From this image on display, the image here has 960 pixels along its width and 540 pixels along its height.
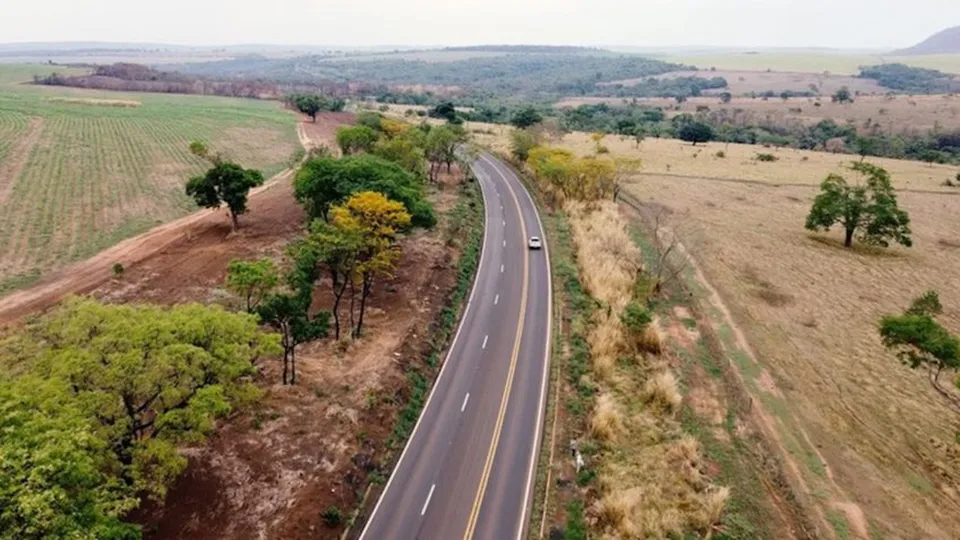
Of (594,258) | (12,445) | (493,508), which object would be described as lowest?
(493,508)

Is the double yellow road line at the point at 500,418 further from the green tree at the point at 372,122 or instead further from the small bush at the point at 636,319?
the green tree at the point at 372,122

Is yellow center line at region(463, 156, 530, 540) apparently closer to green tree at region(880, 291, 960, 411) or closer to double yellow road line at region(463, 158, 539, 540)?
double yellow road line at region(463, 158, 539, 540)

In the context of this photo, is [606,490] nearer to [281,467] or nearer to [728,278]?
[281,467]

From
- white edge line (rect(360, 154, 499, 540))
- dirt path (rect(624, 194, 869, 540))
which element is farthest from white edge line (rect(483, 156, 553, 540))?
dirt path (rect(624, 194, 869, 540))

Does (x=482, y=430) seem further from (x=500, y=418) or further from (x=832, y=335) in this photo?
(x=832, y=335)

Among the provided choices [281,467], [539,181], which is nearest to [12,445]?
[281,467]

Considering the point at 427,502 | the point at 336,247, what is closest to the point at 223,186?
the point at 336,247
